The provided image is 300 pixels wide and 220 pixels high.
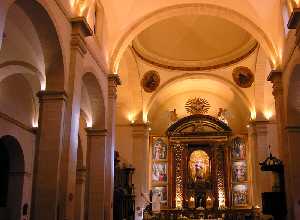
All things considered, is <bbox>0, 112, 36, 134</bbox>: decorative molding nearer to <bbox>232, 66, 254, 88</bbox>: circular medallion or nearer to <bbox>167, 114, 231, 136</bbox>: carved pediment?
<bbox>167, 114, 231, 136</bbox>: carved pediment

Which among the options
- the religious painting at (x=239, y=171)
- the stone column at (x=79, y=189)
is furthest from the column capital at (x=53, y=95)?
the religious painting at (x=239, y=171)

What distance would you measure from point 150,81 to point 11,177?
27.1 feet

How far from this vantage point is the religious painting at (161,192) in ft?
69.5

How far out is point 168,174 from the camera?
846 inches

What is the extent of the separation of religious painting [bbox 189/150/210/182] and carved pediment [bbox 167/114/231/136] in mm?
1142

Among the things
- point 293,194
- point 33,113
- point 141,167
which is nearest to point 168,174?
point 141,167

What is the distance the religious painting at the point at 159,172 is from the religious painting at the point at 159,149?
1.21 ft

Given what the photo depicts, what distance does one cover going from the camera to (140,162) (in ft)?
64.8

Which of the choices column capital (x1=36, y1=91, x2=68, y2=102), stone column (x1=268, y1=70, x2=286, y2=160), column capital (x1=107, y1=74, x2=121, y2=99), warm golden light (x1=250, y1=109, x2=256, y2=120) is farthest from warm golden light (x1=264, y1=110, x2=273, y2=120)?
column capital (x1=36, y1=91, x2=68, y2=102)

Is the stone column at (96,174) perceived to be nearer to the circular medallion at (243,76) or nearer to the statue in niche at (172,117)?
the circular medallion at (243,76)

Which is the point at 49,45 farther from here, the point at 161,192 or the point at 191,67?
the point at 161,192

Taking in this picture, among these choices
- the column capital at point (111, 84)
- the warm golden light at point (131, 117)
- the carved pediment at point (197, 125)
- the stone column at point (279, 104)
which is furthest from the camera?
the carved pediment at point (197, 125)

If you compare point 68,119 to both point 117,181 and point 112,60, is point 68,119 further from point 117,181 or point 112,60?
point 117,181

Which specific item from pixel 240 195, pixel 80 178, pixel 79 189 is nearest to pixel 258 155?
pixel 240 195
